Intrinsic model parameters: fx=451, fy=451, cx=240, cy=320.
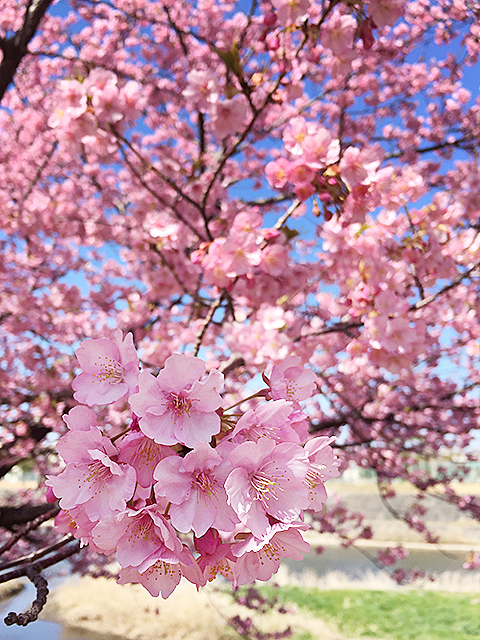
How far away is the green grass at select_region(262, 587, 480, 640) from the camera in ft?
30.9

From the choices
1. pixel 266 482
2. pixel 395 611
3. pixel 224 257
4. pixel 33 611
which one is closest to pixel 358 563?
pixel 395 611

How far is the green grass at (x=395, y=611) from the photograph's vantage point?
9406 mm

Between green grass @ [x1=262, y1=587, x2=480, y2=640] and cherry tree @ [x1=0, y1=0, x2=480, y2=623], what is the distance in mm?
4975

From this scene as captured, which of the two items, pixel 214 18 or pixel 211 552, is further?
pixel 214 18

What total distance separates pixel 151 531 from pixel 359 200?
152cm

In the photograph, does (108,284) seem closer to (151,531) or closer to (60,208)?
(60,208)

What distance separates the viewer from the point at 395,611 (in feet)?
34.5

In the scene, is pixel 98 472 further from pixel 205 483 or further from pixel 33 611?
pixel 33 611

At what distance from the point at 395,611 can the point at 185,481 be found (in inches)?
489

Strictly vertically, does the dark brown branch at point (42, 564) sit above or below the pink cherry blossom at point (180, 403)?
below

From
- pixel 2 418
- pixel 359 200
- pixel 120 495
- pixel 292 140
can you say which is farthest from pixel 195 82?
pixel 2 418

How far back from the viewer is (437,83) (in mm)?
5812

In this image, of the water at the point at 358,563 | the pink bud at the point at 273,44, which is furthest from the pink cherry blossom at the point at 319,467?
the water at the point at 358,563

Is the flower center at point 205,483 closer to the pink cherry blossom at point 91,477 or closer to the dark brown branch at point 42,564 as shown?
the pink cherry blossom at point 91,477
